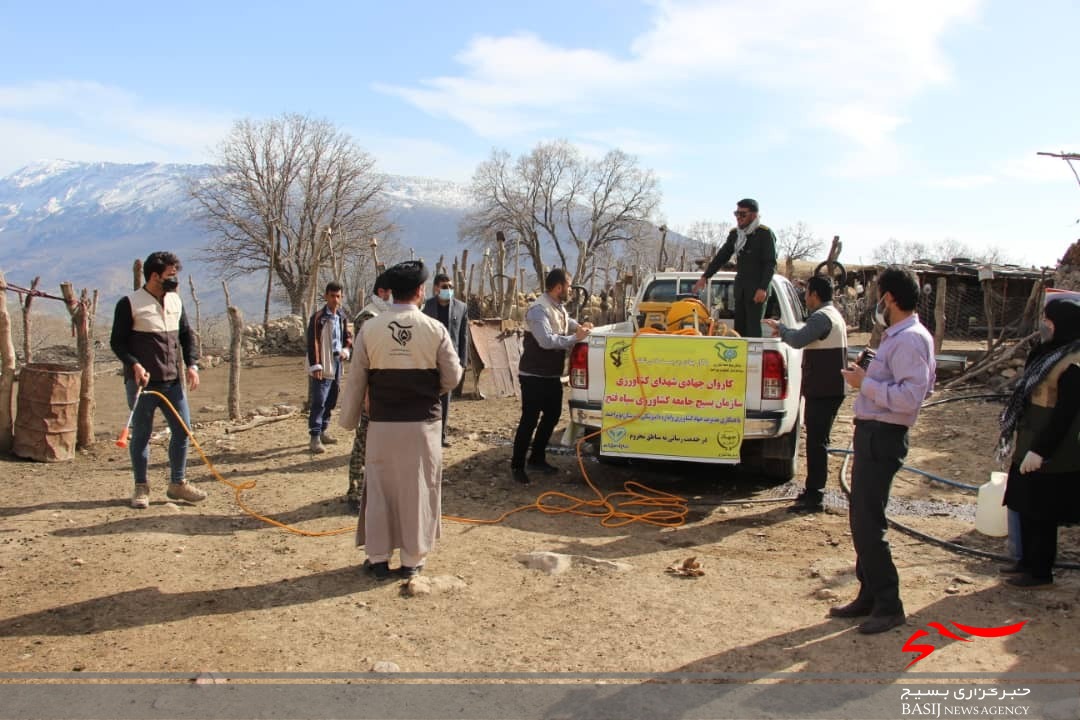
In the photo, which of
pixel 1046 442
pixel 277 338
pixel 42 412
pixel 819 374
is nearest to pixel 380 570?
pixel 819 374

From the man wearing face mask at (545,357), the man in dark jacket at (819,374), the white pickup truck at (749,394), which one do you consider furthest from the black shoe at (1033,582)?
the man wearing face mask at (545,357)

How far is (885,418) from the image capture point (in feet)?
12.2

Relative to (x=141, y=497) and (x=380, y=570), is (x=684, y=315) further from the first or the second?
(x=141, y=497)

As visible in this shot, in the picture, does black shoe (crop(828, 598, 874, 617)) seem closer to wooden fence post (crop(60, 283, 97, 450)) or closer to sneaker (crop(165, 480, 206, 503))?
sneaker (crop(165, 480, 206, 503))

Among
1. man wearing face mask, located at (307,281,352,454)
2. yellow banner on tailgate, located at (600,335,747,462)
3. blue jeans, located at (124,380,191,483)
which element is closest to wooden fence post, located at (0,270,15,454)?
blue jeans, located at (124,380,191,483)

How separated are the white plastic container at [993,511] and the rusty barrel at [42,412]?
8084 millimetres

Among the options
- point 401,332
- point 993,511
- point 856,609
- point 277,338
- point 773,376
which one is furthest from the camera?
point 277,338

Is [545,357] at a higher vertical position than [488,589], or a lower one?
higher

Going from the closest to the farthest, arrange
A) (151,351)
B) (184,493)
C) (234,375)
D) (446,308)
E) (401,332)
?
1. (401,332)
2. (151,351)
3. (184,493)
4. (446,308)
5. (234,375)

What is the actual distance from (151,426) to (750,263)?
5.09 meters

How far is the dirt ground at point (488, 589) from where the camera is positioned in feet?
11.9

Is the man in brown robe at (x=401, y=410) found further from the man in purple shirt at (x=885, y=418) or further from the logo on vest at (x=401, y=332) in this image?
the man in purple shirt at (x=885, y=418)

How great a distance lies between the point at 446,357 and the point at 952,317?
86.4 feet

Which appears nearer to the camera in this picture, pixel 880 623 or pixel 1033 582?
pixel 880 623
